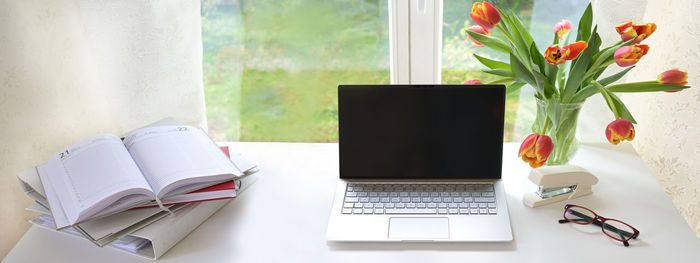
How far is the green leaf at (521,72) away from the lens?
1.03 meters

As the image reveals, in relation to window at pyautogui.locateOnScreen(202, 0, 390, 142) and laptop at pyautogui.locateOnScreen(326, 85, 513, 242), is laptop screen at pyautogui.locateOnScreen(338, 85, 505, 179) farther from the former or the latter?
window at pyautogui.locateOnScreen(202, 0, 390, 142)

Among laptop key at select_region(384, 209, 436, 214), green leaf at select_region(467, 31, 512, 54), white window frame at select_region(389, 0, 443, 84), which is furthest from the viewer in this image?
white window frame at select_region(389, 0, 443, 84)

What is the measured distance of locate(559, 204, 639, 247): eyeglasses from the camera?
3.04 feet

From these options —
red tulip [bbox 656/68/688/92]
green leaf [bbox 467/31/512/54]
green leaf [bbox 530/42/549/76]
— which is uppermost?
green leaf [bbox 467/31/512/54]

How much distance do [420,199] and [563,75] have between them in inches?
16.2

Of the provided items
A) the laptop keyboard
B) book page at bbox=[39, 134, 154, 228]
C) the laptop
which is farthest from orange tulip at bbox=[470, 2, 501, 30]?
book page at bbox=[39, 134, 154, 228]

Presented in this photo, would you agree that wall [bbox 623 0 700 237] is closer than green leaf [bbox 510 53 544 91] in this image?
No

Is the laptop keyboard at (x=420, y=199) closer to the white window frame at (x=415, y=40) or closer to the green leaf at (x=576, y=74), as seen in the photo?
the green leaf at (x=576, y=74)

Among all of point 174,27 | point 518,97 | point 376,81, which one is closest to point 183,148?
point 174,27

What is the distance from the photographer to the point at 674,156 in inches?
48.0

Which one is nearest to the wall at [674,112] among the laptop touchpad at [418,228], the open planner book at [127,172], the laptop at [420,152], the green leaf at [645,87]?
the green leaf at [645,87]

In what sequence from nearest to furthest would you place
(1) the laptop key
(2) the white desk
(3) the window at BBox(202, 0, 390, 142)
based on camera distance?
(2) the white desk
(1) the laptop key
(3) the window at BBox(202, 0, 390, 142)

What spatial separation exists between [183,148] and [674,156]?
1116 millimetres

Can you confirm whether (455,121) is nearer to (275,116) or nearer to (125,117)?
(125,117)
